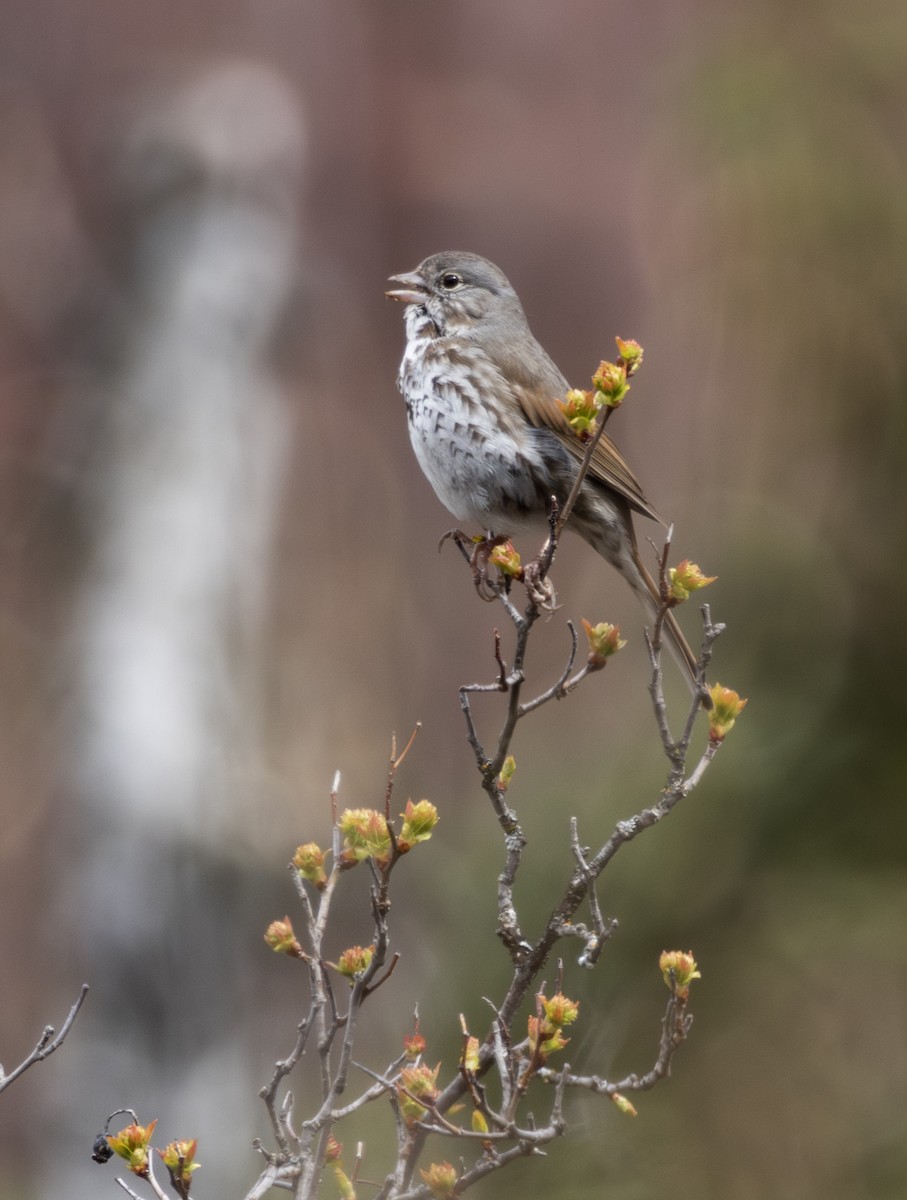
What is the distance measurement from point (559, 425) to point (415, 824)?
5.68ft

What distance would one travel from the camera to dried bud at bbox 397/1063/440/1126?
2439mm

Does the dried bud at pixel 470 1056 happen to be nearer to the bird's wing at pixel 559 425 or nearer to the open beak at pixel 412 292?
→ the bird's wing at pixel 559 425

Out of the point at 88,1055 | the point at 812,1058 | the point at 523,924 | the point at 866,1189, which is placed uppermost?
the point at 88,1055

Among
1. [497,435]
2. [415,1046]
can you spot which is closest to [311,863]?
[415,1046]

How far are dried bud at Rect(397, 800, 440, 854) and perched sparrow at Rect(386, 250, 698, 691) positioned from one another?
1409 mm

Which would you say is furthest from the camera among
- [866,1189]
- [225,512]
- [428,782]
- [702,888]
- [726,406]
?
[225,512]

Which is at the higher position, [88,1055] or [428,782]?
[428,782]

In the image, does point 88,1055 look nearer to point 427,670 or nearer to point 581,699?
point 427,670

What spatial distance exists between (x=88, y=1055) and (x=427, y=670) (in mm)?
3304

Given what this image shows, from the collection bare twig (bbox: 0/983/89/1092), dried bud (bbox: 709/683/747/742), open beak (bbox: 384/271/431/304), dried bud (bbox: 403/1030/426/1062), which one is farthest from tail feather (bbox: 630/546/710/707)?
bare twig (bbox: 0/983/89/1092)

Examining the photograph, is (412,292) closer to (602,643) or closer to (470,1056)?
(602,643)

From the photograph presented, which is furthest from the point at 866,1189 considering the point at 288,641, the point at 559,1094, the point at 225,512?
the point at 225,512

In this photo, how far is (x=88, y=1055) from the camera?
968cm

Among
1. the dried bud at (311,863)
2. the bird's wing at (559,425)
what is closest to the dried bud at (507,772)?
the dried bud at (311,863)
